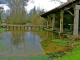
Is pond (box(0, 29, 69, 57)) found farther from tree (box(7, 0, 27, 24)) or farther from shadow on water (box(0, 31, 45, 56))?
tree (box(7, 0, 27, 24))

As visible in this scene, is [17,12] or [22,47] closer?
[22,47]

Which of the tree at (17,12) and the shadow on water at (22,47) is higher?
the tree at (17,12)

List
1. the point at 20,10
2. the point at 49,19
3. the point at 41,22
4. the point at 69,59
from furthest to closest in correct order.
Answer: the point at 20,10 < the point at 41,22 < the point at 49,19 < the point at 69,59

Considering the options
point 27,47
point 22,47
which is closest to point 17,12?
point 22,47

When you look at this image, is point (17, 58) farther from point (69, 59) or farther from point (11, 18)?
point (11, 18)

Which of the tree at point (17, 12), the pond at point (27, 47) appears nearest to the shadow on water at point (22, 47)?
the pond at point (27, 47)

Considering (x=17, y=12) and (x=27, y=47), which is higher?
(x=17, y=12)

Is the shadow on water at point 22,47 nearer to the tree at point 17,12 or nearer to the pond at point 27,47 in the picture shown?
the pond at point 27,47

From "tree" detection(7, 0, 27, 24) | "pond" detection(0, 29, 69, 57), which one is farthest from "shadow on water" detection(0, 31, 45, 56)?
"tree" detection(7, 0, 27, 24)

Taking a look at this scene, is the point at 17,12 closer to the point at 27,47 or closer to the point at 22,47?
the point at 22,47

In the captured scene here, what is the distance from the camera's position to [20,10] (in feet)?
214

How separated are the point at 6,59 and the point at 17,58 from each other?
1.86ft

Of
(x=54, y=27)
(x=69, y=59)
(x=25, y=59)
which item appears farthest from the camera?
(x=54, y=27)

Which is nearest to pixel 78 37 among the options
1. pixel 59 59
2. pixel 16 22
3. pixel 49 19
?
pixel 59 59
